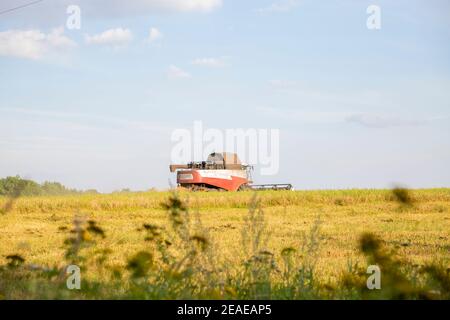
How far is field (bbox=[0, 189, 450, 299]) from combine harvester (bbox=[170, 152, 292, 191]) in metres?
4.21

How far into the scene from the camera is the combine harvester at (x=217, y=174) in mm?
38344

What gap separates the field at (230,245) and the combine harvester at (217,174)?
4212 millimetres

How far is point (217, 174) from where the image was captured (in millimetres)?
38875

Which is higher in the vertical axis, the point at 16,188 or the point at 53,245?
the point at 16,188

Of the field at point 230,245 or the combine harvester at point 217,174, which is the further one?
the combine harvester at point 217,174

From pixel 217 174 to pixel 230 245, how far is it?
2417 centimetres

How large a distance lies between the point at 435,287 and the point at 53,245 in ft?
37.4

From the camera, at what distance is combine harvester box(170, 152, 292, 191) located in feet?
126

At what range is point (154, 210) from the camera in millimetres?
30500

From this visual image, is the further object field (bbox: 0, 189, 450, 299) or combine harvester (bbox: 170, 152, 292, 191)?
combine harvester (bbox: 170, 152, 292, 191)

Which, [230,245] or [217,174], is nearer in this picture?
[230,245]

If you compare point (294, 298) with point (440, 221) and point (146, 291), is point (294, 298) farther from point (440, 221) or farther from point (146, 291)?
point (440, 221)

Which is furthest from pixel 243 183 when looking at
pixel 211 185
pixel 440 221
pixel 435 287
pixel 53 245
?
pixel 435 287

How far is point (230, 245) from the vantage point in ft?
48.4
